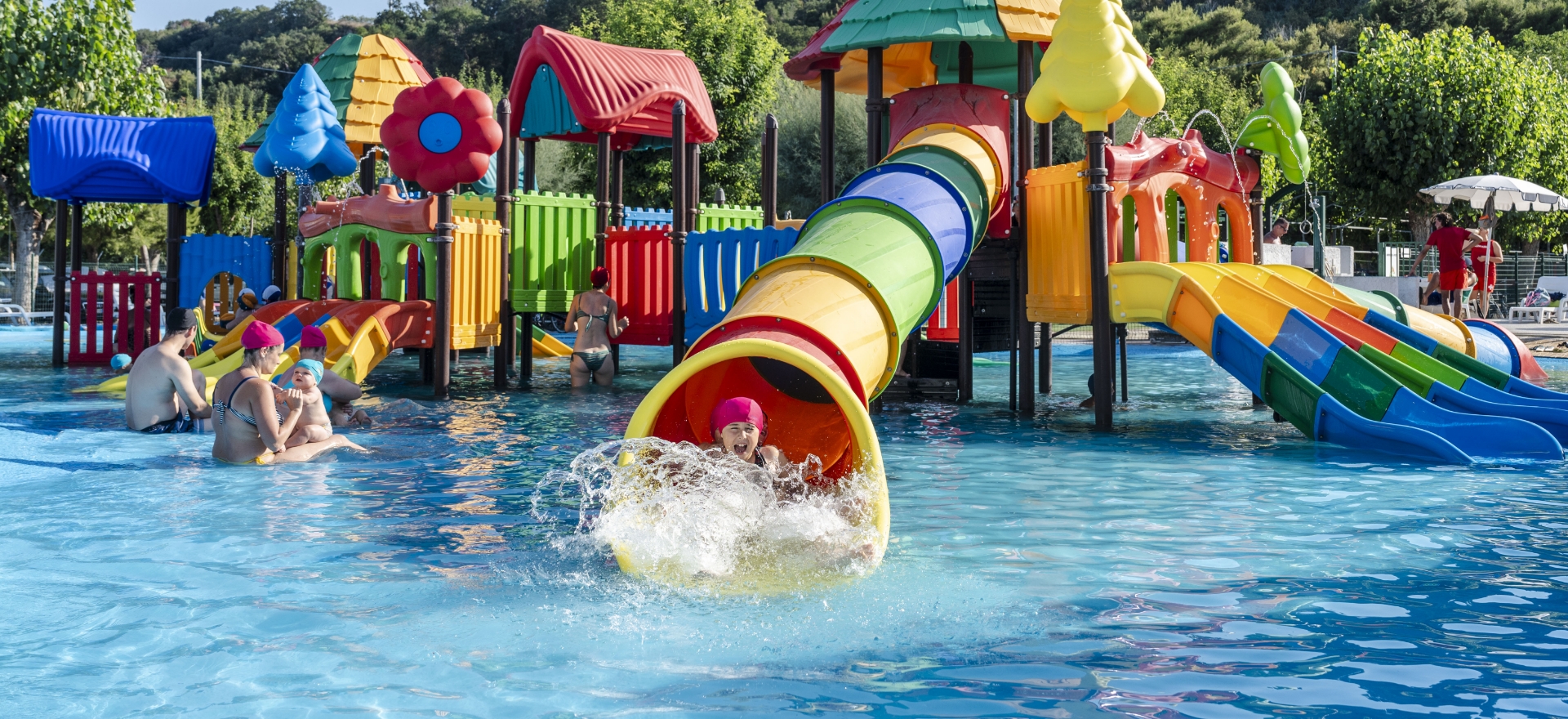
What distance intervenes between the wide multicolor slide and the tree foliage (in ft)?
84.9

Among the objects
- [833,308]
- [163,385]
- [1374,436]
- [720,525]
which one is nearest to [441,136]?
[163,385]

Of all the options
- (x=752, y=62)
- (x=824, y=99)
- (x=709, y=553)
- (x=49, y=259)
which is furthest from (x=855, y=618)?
(x=49, y=259)

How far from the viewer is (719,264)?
12.9 meters

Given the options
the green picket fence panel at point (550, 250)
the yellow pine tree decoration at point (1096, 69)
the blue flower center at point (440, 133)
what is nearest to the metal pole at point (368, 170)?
the green picket fence panel at point (550, 250)

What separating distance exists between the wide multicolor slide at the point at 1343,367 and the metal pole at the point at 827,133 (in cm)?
335

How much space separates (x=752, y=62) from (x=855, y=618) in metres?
32.6

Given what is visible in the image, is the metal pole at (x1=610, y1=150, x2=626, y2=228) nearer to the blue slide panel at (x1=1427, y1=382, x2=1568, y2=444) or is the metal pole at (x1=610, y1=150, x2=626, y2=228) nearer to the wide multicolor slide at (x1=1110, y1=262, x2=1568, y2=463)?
the wide multicolor slide at (x1=1110, y1=262, x2=1568, y2=463)

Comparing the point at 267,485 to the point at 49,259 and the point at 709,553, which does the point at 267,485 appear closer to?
the point at 709,553

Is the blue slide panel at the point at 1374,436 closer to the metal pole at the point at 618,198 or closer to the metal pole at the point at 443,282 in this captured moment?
the metal pole at the point at 443,282

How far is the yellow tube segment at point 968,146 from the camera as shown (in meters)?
9.55

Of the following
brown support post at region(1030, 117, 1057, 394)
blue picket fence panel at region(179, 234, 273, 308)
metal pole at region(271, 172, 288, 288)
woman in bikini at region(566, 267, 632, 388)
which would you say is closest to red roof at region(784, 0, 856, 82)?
brown support post at region(1030, 117, 1057, 394)

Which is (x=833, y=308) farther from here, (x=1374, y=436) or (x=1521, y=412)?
(x=1521, y=412)

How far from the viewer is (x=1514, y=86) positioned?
26.2 meters

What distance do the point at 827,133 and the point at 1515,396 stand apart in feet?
20.6
